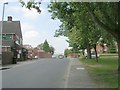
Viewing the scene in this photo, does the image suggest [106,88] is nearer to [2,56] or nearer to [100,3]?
[100,3]

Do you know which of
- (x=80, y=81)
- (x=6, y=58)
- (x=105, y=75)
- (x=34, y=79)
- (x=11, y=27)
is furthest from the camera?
(x=11, y=27)

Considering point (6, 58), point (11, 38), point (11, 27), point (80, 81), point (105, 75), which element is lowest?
point (80, 81)

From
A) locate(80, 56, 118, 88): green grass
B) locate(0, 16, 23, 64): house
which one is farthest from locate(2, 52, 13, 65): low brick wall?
locate(80, 56, 118, 88): green grass

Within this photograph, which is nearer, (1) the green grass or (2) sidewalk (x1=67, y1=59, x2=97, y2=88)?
(2) sidewalk (x1=67, y1=59, x2=97, y2=88)

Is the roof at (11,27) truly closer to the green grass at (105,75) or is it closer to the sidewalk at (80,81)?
the green grass at (105,75)

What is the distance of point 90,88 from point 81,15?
32.4 feet

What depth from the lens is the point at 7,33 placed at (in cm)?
8862

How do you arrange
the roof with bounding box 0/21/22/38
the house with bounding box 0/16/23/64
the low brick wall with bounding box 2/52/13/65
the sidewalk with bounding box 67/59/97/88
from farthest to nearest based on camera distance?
the roof with bounding box 0/21/22/38, the house with bounding box 0/16/23/64, the low brick wall with bounding box 2/52/13/65, the sidewalk with bounding box 67/59/97/88

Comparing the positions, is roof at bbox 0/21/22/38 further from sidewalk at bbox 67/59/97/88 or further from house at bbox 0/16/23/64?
sidewalk at bbox 67/59/97/88

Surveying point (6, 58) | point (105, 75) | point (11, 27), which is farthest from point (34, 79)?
point (11, 27)

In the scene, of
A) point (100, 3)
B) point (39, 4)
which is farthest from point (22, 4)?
point (100, 3)

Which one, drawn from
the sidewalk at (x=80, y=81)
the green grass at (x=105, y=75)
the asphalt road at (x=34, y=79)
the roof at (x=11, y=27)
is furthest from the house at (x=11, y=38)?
the sidewalk at (x=80, y=81)

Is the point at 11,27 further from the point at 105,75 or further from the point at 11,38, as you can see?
the point at 105,75

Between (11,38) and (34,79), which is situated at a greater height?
(11,38)
